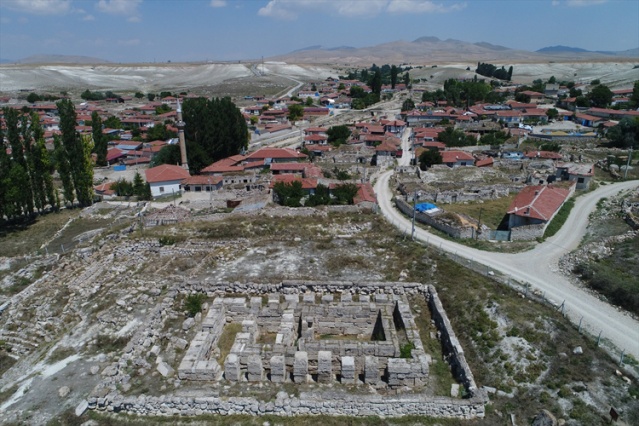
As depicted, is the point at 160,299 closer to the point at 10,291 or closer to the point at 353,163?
the point at 10,291

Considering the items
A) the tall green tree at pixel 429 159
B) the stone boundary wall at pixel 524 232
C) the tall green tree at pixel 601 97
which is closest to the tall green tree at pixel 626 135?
the tall green tree at pixel 429 159

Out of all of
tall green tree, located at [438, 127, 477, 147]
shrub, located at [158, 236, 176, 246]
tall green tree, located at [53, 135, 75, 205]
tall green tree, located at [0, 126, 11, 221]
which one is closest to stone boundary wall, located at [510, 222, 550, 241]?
shrub, located at [158, 236, 176, 246]

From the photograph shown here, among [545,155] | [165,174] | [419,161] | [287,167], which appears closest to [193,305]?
[165,174]

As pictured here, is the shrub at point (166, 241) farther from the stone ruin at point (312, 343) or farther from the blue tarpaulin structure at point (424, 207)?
the blue tarpaulin structure at point (424, 207)

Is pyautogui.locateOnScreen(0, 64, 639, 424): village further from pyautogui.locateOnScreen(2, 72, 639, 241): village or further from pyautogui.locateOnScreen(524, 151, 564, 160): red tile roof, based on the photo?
pyautogui.locateOnScreen(524, 151, 564, 160): red tile roof

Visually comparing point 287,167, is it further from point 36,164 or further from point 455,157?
point 36,164
